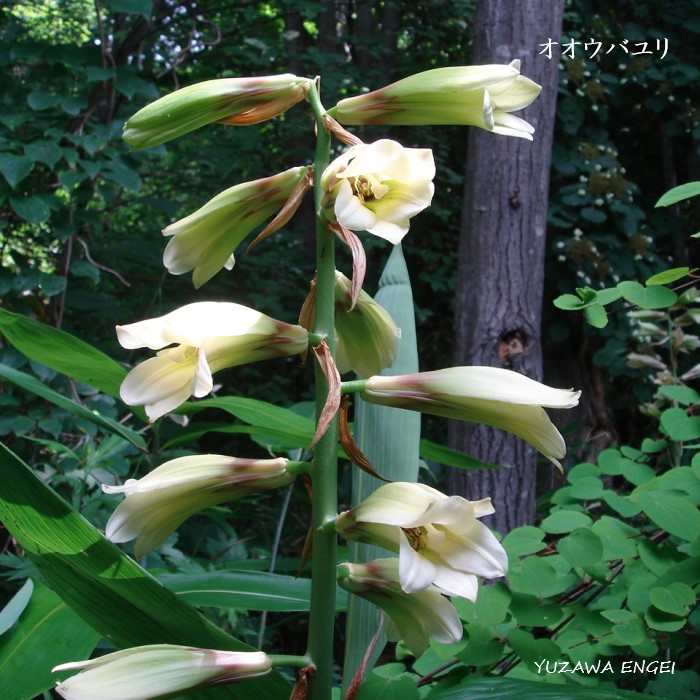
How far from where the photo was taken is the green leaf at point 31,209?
194 centimetres

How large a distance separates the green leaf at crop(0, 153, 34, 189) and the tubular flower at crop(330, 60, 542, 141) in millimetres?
1427

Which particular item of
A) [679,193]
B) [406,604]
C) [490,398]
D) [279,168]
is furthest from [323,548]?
[279,168]

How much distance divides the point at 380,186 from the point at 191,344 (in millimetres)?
196

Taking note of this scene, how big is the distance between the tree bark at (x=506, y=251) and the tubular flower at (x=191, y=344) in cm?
140

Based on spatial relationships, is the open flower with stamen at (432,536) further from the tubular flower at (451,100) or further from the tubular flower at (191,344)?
the tubular flower at (451,100)

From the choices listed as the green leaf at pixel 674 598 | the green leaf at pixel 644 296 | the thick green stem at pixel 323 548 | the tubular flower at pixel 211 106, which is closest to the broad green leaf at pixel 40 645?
the thick green stem at pixel 323 548

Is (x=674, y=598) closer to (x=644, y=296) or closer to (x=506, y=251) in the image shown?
(x=644, y=296)

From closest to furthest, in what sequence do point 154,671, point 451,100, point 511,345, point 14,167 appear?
point 154,671, point 451,100, point 14,167, point 511,345

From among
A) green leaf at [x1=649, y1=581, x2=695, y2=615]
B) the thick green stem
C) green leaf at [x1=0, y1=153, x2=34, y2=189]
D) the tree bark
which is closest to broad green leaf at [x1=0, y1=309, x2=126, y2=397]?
the thick green stem

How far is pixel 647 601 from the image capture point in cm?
90

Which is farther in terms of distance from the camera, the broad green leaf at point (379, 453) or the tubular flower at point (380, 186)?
the broad green leaf at point (379, 453)

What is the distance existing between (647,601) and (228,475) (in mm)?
576

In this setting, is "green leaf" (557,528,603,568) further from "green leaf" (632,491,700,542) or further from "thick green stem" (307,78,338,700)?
"thick green stem" (307,78,338,700)

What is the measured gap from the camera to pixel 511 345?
1.98 meters
